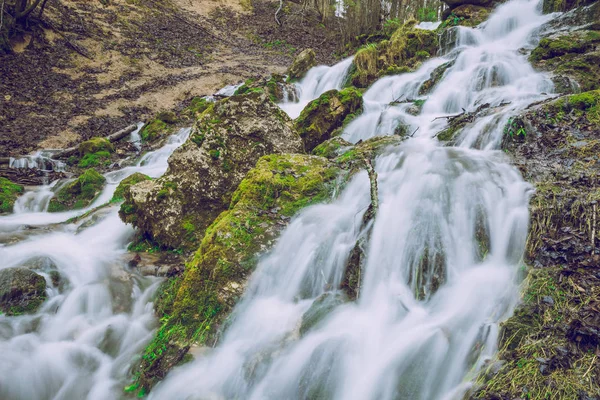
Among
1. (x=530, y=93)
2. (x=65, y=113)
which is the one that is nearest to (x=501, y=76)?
(x=530, y=93)

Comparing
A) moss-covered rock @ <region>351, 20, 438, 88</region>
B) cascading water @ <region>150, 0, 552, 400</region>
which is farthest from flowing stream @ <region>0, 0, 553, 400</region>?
moss-covered rock @ <region>351, 20, 438, 88</region>

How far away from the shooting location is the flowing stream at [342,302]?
3.10 m

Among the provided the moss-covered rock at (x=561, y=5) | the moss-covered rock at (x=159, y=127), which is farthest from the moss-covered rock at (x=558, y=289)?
the moss-covered rock at (x=159, y=127)

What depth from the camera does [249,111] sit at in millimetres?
6363

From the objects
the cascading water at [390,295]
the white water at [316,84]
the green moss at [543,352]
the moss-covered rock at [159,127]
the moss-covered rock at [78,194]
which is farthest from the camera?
the white water at [316,84]

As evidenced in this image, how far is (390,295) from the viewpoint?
3.66 metres

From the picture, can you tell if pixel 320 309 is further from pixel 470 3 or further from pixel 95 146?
pixel 470 3

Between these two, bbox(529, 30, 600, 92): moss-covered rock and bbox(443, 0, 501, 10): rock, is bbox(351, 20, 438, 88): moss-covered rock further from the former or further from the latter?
bbox(529, 30, 600, 92): moss-covered rock

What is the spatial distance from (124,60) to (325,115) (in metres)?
13.1

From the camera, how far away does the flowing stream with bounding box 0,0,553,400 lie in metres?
3.10

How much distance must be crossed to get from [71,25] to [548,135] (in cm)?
2037

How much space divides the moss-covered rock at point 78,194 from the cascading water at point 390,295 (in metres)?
6.28

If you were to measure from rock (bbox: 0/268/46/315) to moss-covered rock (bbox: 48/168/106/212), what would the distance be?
12.9 feet

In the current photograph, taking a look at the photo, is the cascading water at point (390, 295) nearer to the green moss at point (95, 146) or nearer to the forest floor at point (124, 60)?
the green moss at point (95, 146)
